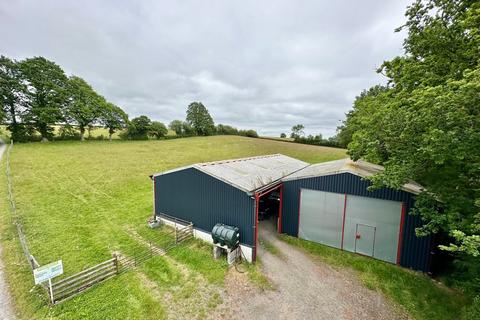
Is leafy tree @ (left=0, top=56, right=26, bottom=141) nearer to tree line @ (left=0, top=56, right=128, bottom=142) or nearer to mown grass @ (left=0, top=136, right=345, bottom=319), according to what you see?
tree line @ (left=0, top=56, right=128, bottom=142)

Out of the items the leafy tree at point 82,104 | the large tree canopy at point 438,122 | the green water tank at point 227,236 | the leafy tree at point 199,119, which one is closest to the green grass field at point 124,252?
the green water tank at point 227,236

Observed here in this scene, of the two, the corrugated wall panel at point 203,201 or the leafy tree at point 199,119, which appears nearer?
the corrugated wall panel at point 203,201

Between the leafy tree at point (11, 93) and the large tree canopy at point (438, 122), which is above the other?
the leafy tree at point (11, 93)

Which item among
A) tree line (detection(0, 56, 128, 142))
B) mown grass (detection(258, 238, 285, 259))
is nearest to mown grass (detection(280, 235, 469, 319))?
mown grass (detection(258, 238, 285, 259))

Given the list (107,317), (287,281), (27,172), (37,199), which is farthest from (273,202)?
(27,172)

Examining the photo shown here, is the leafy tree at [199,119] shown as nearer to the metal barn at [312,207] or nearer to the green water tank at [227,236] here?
the metal barn at [312,207]

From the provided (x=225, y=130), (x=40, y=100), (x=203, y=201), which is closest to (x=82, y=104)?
(x=40, y=100)

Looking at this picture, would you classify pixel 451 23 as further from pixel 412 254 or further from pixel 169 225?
pixel 169 225
